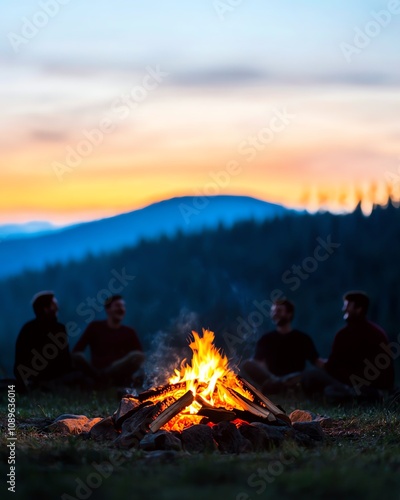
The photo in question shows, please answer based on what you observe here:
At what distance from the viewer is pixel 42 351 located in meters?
16.8

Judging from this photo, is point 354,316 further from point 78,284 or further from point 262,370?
point 78,284

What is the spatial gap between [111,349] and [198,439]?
7.63m

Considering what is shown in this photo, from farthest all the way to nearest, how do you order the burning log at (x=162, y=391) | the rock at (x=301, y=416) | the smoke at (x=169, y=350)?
the smoke at (x=169, y=350) → the rock at (x=301, y=416) → the burning log at (x=162, y=391)

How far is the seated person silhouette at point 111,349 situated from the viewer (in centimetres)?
1758

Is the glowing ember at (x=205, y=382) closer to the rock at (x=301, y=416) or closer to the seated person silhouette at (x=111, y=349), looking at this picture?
the rock at (x=301, y=416)

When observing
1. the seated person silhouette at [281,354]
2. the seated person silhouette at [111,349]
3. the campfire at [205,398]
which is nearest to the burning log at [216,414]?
the campfire at [205,398]

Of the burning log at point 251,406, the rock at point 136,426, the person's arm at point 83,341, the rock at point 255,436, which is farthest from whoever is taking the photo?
the person's arm at point 83,341

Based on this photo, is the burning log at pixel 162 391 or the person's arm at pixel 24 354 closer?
the burning log at pixel 162 391

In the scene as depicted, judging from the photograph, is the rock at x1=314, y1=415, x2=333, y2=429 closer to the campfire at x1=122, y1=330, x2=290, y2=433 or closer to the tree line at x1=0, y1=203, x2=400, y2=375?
the campfire at x1=122, y1=330, x2=290, y2=433

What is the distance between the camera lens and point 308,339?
56.1ft

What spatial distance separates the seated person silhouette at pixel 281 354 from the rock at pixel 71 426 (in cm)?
535

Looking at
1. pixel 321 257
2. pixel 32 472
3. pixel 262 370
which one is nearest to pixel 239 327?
pixel 262 370
